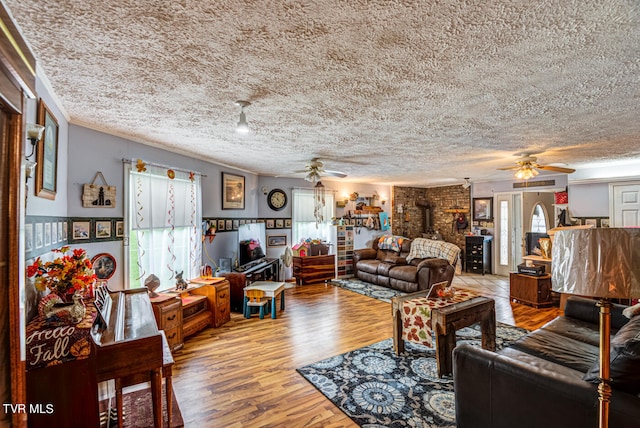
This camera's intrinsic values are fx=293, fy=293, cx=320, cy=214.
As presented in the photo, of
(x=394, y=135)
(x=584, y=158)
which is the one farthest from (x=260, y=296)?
(x=584, y=158)

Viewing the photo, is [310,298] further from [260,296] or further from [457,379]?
[457,379]

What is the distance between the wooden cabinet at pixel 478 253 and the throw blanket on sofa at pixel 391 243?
2.14 meters

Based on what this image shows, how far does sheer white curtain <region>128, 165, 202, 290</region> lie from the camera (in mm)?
3303

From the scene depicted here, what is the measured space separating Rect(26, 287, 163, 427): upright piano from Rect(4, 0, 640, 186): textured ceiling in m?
1.49

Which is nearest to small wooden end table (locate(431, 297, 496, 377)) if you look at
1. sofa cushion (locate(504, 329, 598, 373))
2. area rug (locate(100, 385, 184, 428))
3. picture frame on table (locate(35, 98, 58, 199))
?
sofa cushion (locate(504, 329, 598, 373))

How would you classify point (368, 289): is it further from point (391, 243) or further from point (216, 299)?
point (216, 299)

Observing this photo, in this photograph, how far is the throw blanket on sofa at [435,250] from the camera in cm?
564

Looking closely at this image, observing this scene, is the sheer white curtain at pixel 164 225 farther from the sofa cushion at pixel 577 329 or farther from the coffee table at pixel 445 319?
the sofa cushion at pixel 577 329

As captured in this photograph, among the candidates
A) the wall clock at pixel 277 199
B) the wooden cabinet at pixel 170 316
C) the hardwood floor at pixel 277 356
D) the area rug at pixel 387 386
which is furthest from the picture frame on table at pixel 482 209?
the wooden cabinet at pixel 170 316


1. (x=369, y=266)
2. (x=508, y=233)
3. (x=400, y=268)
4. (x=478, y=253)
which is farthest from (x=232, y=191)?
(x=508, y=233)

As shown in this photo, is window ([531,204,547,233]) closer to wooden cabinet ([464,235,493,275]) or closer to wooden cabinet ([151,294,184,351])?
wooden cabinet ([464,235,493,275])

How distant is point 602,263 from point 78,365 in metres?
2.48

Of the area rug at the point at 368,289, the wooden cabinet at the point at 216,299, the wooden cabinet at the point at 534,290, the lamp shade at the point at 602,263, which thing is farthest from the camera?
the area rug at the point at 368,289

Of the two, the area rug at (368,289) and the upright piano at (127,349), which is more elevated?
the upright piano at (127,349)
